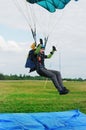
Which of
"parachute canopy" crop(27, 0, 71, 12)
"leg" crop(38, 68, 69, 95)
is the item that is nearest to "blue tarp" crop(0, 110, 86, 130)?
"leg" crop(38, 68, 69, 95)

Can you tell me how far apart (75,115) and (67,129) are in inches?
72.4

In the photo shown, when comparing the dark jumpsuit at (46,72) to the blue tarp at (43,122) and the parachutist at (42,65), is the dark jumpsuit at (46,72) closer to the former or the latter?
the parachutist at (42,65)

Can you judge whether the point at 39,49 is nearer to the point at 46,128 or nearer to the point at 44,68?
the point at 44,68

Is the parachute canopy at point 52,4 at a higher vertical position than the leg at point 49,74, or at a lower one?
higher

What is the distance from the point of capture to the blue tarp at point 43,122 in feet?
48.4

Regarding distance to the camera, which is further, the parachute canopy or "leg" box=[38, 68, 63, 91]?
the parachute canopy

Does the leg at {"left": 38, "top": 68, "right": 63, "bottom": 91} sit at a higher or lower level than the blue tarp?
higher

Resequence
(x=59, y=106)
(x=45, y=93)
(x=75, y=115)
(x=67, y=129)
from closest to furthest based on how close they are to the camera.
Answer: (x=67, y=129)
(x=75, y=115)
(x=59, y=106)
(x=45, y=93)

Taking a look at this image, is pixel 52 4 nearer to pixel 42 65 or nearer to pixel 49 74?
pixel 42 65

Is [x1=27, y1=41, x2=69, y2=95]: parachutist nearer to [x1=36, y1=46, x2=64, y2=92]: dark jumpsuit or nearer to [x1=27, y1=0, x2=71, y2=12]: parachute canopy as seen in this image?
[x1=36, y1=46, x2=64, y2=92]: dark jumpsuit

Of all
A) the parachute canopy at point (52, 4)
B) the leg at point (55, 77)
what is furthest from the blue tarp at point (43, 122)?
the parachute canopy at point (52, 4)

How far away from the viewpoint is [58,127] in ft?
49.2

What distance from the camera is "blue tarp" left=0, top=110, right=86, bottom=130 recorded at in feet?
48.4

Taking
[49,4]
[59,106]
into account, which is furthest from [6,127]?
[59,106]
